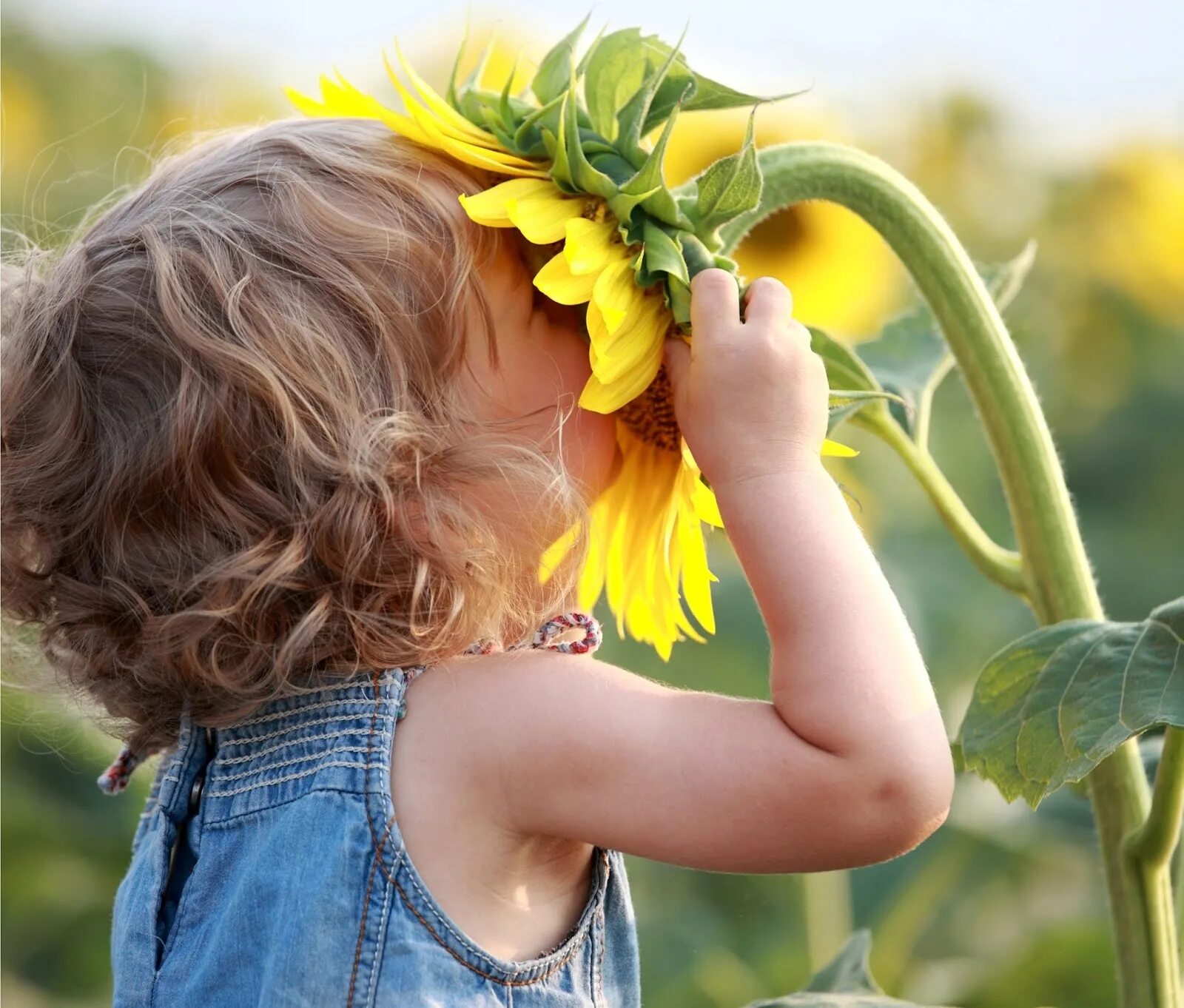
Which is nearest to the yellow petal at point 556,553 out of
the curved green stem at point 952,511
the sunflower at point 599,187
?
the sunflower at point 599,187

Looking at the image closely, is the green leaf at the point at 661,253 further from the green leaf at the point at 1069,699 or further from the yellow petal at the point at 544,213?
the green leaf at the point at 1069,699

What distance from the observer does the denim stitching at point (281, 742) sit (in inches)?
32.5

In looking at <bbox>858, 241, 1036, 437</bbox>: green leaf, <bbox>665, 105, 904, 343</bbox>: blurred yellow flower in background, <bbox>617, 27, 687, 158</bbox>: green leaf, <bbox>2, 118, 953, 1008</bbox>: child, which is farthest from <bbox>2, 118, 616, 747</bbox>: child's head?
<bbox>665, 105, 904, 343</bbox>: blurred yellow flower in background

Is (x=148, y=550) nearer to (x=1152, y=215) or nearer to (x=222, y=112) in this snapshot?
(x=222, y=112)

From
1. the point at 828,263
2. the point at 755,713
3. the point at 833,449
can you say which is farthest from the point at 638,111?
the point at 828,263

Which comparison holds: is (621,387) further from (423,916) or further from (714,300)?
(423,916)

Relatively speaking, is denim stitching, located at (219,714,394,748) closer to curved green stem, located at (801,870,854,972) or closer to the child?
the child

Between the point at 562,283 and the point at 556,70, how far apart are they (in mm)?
148

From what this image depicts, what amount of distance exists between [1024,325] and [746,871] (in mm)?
1464

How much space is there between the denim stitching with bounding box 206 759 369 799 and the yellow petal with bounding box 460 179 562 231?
305 mm

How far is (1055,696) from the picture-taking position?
816 millimetres

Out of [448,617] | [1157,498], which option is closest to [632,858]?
[1157,498]

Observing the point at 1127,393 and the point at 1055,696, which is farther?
the point at 1127,393

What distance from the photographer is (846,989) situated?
1.06 meters
